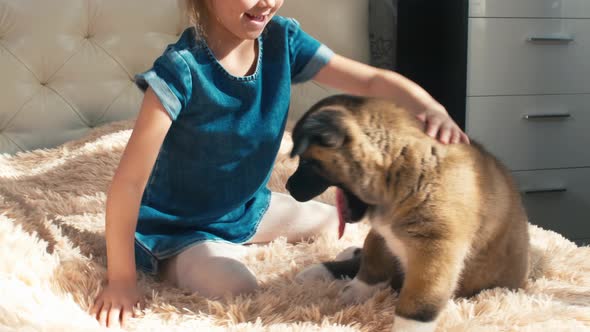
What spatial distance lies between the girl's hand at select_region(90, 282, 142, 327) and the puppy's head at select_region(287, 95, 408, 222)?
0.35m

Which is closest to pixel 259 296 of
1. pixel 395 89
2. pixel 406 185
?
pixel 406 185

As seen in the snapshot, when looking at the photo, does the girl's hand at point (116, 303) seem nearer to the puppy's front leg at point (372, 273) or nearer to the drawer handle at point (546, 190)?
the puppy's front leg at point (372, 273)

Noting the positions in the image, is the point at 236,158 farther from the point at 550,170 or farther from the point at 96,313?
the point at 550,170

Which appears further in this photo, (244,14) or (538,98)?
(538,98)

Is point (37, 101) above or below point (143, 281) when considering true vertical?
above

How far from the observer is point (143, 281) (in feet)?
3.98

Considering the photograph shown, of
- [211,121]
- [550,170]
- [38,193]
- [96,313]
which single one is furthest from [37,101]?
[550,170]

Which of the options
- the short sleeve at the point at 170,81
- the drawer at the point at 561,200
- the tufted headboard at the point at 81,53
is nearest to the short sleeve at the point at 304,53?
the short sleeve at the point at 170,81

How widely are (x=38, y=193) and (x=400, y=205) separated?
45.4 inches

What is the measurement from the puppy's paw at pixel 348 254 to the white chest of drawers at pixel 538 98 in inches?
41.9

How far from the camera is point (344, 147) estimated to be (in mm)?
919

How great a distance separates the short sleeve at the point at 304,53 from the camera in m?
1.39

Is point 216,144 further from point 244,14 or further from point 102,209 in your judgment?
point 102,209

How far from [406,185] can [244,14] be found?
0.47 metres
